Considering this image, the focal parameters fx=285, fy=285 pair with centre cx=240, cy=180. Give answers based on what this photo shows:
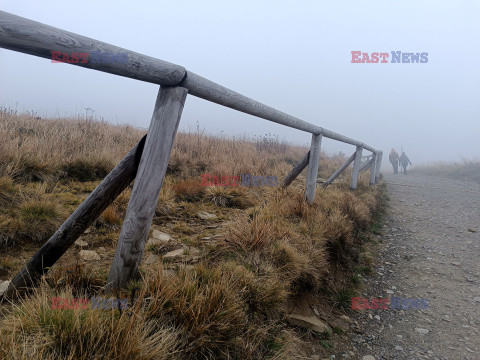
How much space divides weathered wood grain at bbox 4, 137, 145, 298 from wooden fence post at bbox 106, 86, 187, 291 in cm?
11

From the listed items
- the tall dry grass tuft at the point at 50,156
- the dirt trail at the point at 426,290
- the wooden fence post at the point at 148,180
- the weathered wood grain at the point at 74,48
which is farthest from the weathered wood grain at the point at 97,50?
the tall dry grass tuft at the point at 50,156

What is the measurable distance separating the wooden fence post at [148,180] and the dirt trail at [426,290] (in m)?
1.64

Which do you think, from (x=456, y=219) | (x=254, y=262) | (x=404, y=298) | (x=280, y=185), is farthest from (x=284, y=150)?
(x=254, y=262)

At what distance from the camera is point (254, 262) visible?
2.16 metres

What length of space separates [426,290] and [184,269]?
9.72ft

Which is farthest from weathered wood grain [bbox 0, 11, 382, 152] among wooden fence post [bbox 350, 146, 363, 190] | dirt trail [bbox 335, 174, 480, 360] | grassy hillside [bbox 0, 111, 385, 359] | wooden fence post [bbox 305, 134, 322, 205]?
wooden fence post [bbox 350, 146, 363, 190]

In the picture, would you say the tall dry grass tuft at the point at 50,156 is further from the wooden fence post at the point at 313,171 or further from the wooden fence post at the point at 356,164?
the wooden fence post at the point at 356,164

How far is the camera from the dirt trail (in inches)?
90.4

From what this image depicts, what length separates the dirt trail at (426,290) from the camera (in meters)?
2.29

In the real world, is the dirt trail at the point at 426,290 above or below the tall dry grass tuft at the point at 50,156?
below

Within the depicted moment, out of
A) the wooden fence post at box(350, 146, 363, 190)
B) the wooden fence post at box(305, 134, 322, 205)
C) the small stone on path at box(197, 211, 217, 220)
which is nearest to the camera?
the small stone on path at box(197, 211, 217, 220)

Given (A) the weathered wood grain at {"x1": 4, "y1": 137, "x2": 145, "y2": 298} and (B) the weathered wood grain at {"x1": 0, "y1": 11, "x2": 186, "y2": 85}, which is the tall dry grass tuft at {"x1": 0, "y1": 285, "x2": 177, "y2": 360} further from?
(B) the weathered wood grain at {"x1": 0, "y1": 11, "x2": 186, "y2": 85}

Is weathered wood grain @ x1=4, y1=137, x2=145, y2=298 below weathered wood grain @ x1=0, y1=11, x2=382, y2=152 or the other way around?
below

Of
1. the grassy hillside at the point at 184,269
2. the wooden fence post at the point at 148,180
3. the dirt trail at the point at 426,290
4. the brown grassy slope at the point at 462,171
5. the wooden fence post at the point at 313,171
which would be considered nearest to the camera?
the grassy hillside at the point at 184,269
